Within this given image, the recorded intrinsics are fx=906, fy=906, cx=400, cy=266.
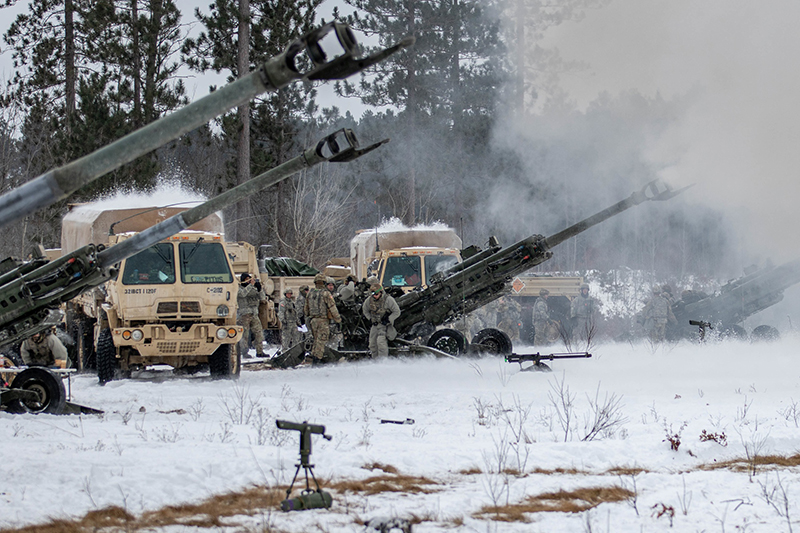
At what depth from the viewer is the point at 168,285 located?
13.1 meters

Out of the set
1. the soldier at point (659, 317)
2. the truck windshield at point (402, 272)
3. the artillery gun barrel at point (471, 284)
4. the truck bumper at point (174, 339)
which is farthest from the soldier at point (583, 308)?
the truck bumper at point (174, 339)

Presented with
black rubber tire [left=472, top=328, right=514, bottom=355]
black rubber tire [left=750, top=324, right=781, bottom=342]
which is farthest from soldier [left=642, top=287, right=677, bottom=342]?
black rubber tire [left=472, top=328, right=514, bottom=355]

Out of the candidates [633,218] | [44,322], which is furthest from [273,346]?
[633,218]

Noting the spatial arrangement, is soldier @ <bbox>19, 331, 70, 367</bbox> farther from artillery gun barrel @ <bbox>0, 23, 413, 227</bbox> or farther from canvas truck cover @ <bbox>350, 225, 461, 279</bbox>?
canvas truck cover @ <bbox>350, 225, 461, 279</bbox>

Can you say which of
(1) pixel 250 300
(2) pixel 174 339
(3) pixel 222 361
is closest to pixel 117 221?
(2) pixel 174 339

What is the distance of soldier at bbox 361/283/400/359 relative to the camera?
14.6 metres

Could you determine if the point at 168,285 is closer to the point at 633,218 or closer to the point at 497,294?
the point at 497,294

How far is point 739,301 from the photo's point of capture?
63.5ft

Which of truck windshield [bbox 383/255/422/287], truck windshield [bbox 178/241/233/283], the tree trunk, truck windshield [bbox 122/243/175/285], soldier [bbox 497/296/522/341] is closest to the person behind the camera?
truck windshield [bbox 122/243/175/285]

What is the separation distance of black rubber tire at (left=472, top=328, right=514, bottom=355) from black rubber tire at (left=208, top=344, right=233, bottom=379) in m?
4.22

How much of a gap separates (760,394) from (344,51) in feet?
27.7

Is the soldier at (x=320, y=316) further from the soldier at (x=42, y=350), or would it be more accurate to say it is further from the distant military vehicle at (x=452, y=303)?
the soldier at (x=42, y=350)

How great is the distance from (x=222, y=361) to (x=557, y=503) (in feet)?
27.4

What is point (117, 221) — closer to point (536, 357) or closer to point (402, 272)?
point (402, 272)
